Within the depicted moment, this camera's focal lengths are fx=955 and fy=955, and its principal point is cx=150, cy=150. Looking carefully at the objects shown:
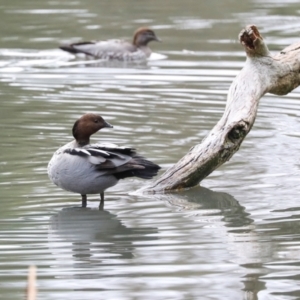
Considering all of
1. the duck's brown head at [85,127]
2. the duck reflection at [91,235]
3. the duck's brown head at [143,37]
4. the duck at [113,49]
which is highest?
the duck's brown head at [143,37]

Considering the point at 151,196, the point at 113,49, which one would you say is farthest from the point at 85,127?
the point at 113,49

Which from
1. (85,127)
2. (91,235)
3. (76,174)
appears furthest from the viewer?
(85,127)

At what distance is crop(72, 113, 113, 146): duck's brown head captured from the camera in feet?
27.4

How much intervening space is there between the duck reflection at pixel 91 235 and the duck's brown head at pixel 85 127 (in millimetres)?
644

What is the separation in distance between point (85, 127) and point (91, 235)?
53.2 inches

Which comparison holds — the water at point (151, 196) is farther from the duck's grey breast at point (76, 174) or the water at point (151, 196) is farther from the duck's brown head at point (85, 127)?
the duck's brown head at point (85, 127)

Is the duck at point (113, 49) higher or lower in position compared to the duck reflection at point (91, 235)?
higher

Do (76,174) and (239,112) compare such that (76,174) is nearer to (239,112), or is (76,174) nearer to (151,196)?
(151,196)

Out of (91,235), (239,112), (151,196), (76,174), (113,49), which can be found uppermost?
(113,49)

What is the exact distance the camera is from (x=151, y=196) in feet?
28.0

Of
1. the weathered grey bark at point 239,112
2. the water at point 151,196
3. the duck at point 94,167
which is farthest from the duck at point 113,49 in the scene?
the duck at point 94,167

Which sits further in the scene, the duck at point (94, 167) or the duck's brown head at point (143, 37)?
the duck's brown head at point (143, 37)

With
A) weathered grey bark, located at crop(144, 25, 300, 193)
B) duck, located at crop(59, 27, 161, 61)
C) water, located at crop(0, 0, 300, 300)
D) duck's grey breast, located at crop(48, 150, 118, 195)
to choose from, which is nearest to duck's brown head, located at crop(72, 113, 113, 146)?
duck's grey breast, located at crop(48, 150, 118, 195)

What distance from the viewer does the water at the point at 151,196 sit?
6.09 metres
